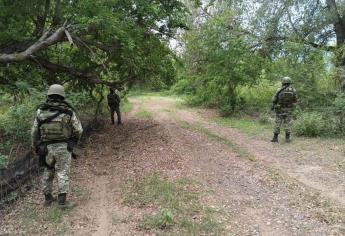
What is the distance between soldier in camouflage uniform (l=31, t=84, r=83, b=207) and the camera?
8.20 metres

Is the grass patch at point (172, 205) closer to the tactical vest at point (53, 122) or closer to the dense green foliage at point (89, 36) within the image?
the tactical vest at point (53, 122)

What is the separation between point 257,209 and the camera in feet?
26.7

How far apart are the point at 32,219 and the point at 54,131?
63.6 inches

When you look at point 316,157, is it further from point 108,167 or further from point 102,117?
point 102,117

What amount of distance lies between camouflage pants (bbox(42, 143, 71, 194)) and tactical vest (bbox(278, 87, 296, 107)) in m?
8.76

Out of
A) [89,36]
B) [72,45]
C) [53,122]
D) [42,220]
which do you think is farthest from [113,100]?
[42,220]

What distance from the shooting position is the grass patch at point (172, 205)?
7184mm

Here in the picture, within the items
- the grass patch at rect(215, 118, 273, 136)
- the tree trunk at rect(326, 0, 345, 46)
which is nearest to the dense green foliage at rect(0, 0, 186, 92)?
the grass patch at rect(215, 118, 273, 136)

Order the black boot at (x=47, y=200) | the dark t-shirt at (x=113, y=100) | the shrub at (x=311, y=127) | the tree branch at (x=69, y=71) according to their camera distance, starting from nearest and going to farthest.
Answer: the black boot at (x=47, y=200) < the tree branch at (x=69, y=71) < the shrub at (x=311, y=127) < the dark t-shirt at (x=113, y=100)

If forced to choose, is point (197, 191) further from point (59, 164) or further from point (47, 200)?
point (47, 200)

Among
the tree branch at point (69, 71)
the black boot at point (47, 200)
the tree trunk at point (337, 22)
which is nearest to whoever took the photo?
the black boot at point (47, 200)

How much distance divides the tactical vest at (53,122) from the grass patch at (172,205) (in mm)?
1798

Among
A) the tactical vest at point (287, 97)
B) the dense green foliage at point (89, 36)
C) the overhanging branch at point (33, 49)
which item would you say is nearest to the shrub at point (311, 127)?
the tactical vest at point (287, 97)

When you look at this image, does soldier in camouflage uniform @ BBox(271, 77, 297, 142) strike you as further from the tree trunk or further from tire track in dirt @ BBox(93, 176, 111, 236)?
the tree trunk
